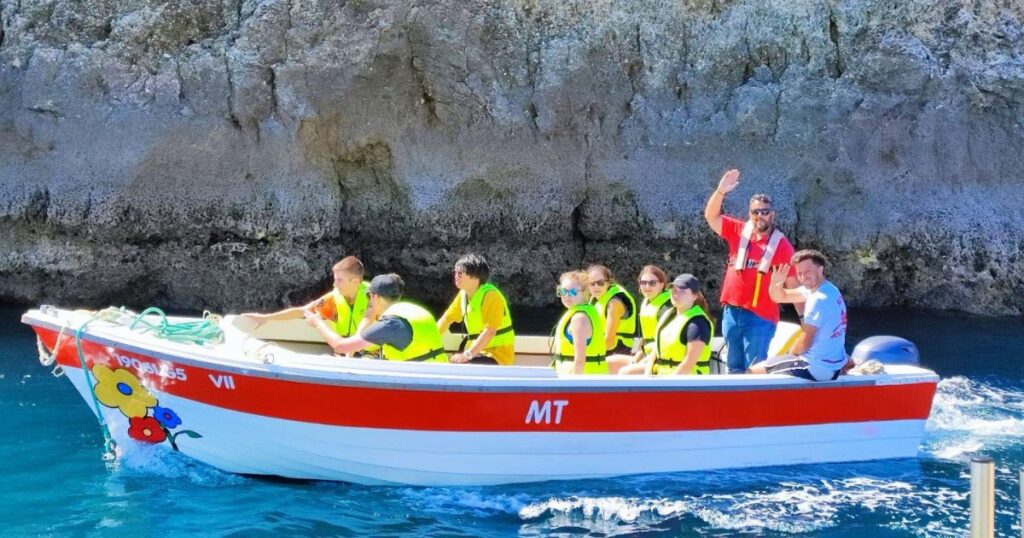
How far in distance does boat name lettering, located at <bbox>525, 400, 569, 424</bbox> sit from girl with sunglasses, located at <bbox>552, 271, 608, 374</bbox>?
13.7 inches

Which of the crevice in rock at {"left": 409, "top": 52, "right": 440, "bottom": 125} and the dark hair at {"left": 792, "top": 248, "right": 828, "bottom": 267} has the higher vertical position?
the crevice in rock at {"left": 409, "top": 52, "right": 440, "bottom": 125}

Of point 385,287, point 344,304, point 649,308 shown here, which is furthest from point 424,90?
point 385,287

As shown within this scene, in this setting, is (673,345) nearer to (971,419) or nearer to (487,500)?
(487,500)

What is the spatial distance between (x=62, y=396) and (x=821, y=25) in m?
9.88

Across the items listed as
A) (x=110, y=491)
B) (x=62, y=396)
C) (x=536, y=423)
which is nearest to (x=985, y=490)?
(x=536, y=423)

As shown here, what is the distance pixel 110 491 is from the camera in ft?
19.9

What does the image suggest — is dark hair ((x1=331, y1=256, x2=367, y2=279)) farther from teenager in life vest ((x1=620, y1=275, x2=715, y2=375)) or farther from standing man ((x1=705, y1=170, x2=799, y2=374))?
standing man ((x1=705, y1=170, x2=799, y2=374))

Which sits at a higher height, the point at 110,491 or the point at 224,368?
the point at 224,368

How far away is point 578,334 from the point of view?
631 cm

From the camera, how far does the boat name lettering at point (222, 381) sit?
5.97 meters

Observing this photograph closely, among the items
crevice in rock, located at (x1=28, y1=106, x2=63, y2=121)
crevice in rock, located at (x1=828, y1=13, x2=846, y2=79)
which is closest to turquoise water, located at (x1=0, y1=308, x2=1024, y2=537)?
crevice in rock, located at (x1=28, y1=106, x2=63, y2=121)

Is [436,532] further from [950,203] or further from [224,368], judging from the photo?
[950,203]

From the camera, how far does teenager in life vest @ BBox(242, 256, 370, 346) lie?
22.7 ft

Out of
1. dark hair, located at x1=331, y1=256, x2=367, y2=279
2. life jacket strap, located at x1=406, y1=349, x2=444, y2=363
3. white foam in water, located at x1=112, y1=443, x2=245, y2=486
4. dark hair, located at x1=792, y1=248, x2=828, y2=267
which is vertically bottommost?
white foam in water, located at x1=112, y1=443, x2=245, y2=486
